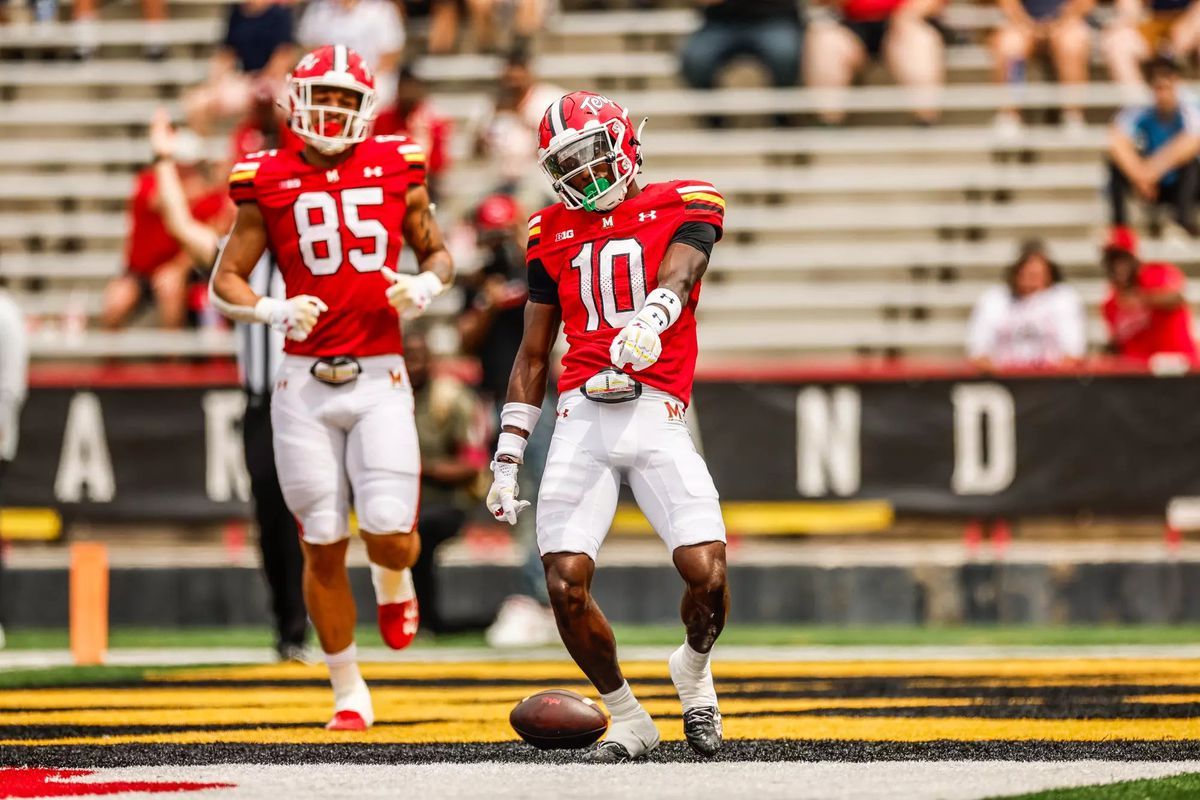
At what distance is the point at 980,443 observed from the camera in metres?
12.5

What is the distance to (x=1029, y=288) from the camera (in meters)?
13.1

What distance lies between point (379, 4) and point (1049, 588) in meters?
7.04

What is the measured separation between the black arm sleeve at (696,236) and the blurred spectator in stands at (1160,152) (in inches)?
357

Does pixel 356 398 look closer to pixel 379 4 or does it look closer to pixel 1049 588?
pixel 1049 588

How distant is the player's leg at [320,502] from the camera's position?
725 centimetres

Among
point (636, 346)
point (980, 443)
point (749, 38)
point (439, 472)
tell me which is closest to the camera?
point (636, 346)

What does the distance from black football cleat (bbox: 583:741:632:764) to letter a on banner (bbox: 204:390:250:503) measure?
7050mm

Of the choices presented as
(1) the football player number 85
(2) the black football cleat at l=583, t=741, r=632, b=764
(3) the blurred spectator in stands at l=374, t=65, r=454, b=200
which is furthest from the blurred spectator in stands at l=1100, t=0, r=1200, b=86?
(2) the black football cleat at l=583, t=741, r=632, b=764

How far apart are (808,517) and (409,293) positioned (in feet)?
18.5

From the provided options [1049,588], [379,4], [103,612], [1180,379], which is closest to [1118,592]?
[1049,588]

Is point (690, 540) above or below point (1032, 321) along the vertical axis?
above

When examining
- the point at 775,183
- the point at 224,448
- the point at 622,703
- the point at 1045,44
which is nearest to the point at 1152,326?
the point at 775,183

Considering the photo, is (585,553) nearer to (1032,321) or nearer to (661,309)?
(661,309)

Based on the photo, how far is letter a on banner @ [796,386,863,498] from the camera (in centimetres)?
1255
